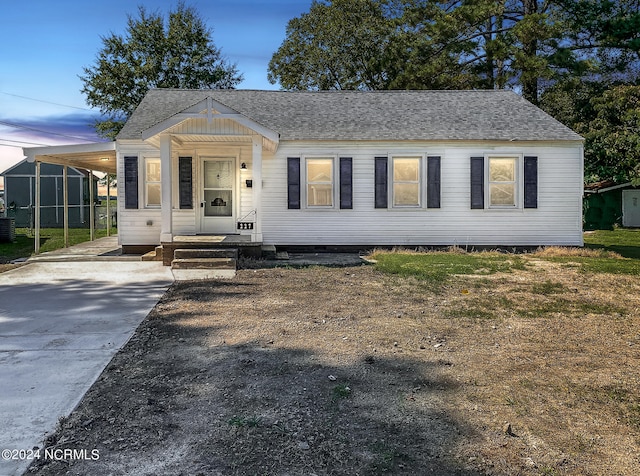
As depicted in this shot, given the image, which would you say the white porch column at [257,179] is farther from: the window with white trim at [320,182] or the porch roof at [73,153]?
the porch roof at [73,153]

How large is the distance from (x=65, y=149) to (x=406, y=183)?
8.25m

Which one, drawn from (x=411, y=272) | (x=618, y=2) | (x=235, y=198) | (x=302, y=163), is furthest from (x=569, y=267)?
(x=618, y=2)

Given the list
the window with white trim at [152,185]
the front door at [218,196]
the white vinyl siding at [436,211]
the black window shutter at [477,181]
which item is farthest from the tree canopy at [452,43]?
the window with white trim at [152,185]

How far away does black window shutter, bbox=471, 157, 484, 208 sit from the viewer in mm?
13219

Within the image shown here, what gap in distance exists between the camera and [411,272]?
956cm

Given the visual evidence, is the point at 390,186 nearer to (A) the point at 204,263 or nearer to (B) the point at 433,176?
(B) the point at 433,176

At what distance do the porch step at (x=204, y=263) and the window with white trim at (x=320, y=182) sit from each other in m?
3.16

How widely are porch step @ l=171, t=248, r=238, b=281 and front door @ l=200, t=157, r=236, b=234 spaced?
2.63 metres

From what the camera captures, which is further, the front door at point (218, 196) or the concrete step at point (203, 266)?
the front door at point (218, 196)

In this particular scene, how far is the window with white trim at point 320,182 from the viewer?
43.4 feet

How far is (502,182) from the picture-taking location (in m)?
13.3

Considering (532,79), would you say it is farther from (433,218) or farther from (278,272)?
(278,272)

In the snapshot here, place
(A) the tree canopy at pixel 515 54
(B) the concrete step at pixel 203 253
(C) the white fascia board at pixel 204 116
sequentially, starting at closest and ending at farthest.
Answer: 1. (C) the white fascia board at pixel 204 116
2. (B) the concrete step at pixel 203 253
3. (A) the tree canopy at pixel 515 54

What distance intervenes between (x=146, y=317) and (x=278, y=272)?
3902 mm
